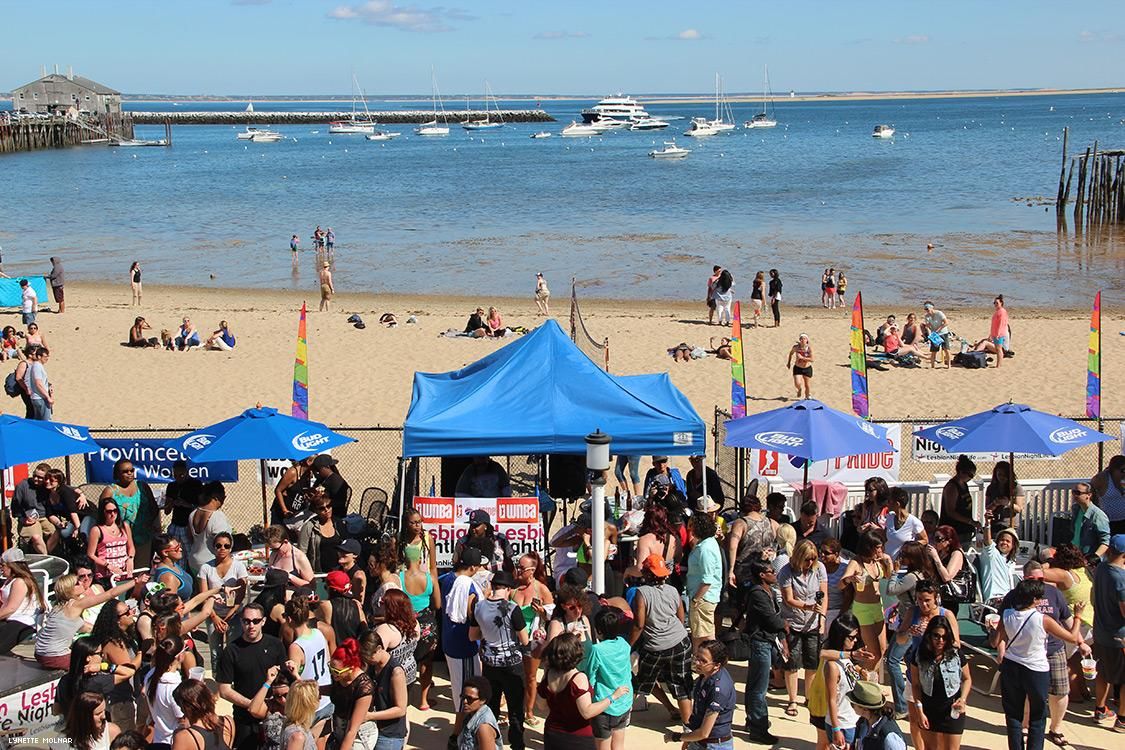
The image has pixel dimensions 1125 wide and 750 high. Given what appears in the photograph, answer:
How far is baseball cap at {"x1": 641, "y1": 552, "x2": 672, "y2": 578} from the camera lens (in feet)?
27.1

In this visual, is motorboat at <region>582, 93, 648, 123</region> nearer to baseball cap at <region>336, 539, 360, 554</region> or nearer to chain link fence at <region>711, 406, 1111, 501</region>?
chain link fence at <region>711, 406, 1111, 501</region>

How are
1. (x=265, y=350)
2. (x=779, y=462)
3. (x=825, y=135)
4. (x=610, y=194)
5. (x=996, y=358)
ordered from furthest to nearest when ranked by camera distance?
1. (x=825, y=135)
2. (x=610, y=194)
3. (x=265, y=350)
4. (x=996, y=358)
5. (x=779, y=462)

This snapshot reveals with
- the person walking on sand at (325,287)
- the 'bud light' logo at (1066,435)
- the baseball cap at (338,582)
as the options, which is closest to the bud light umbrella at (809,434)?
the 'bud light' logo at (1066,435)

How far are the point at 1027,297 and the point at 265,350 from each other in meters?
20.6

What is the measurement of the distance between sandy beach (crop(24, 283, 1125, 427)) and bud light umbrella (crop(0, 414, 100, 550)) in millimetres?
6196

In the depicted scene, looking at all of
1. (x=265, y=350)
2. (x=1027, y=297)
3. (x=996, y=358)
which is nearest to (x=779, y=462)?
(x=996, y=358)

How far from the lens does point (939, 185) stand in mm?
70188

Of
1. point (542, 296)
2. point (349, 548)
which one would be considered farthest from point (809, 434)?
point (542, 296)

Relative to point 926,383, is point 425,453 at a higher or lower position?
higher

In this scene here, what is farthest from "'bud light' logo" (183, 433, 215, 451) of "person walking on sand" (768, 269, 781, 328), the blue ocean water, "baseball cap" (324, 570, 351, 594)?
the blue ocean water

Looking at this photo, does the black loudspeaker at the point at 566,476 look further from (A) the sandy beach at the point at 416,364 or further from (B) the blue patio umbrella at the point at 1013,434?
(A) the sandy beach at the point at 416,364

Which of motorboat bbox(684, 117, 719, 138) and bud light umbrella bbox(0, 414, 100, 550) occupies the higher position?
motorboat bbox(684, 117, 719, 138)

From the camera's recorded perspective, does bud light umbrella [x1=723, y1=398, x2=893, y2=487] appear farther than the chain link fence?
No

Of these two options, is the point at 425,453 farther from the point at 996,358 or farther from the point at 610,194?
the point at 610,194
